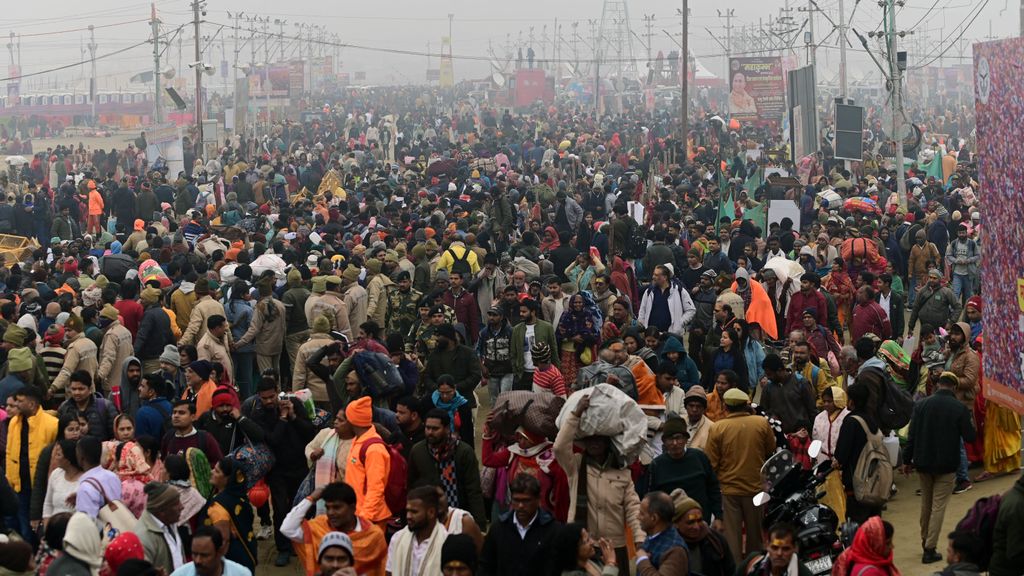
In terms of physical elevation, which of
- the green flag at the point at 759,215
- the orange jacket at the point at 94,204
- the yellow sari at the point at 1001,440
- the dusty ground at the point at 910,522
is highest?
the orange jacket at the point at 94,204

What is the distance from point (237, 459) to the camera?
29.9 feet

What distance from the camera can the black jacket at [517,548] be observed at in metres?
6.94

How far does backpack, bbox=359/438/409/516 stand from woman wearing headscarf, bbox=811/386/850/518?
2.48 m

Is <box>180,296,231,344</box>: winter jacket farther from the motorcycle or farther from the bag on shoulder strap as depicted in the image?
the motorcycle

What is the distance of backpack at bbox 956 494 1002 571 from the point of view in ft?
24.8

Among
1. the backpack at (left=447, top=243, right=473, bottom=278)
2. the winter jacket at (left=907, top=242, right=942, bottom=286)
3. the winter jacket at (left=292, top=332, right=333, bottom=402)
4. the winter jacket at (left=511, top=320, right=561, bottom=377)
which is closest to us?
the winter jacket at (left=292, top=332, right=333, bottom=402)

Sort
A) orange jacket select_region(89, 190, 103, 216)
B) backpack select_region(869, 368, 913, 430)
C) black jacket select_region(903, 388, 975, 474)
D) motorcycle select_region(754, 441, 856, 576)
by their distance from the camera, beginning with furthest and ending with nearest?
orange jacket select_region(89, 190, 103, 216)
backpack select_region(869, 368, 913, 430)
black jacket select_region(903, 388, 975, 474)
motorcycle select_region(754, 441, 856, 576)

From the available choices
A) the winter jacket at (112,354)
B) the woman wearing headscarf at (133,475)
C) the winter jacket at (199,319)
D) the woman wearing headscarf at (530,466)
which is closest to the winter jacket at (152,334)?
the winter jacket at (199,319)

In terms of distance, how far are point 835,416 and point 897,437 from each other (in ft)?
5.50

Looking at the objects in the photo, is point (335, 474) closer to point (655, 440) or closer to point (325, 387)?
point (655, 440)

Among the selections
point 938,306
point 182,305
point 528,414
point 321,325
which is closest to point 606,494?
point 528,414

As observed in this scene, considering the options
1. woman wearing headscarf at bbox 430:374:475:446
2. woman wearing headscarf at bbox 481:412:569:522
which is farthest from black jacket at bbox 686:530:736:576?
woman wearing headscarf at bbox 430:374:475:446

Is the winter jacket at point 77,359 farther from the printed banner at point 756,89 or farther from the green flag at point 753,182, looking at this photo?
the printed banner at point 756,89

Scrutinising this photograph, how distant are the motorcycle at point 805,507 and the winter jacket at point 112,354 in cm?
554
